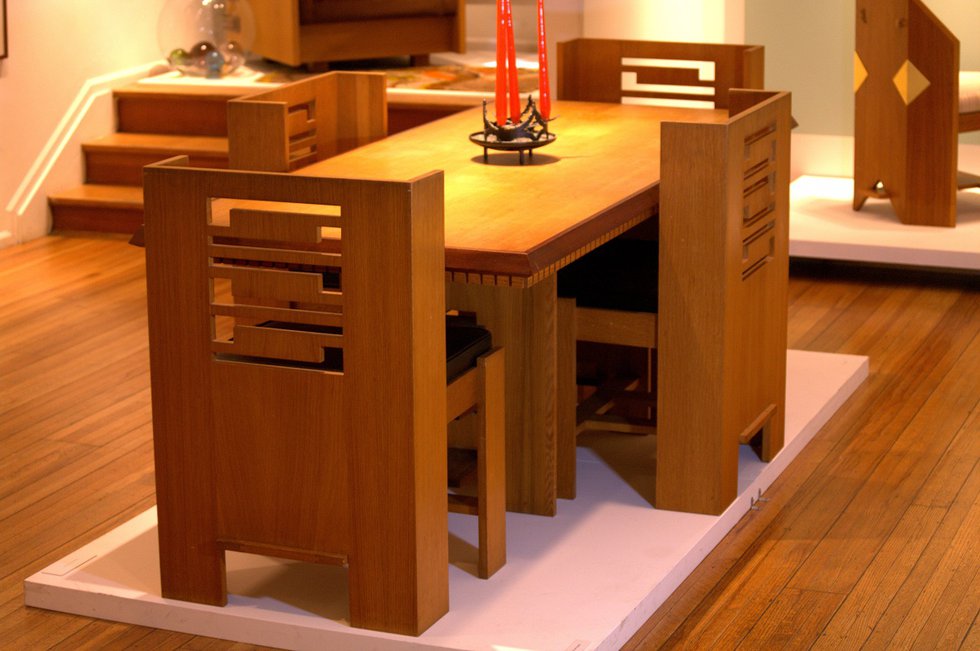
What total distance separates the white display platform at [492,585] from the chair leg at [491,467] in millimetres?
49

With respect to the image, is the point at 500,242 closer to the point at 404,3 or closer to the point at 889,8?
the point at 889,8

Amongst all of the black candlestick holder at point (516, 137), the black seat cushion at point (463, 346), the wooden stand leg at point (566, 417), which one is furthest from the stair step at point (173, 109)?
the black seat cushion at point (463, 346)

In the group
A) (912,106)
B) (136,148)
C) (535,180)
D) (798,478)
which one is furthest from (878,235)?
(136,148)

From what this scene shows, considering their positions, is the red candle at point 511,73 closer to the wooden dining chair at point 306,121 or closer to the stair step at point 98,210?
the wooden dining chair at point 306,121

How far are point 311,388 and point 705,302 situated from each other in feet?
2.97

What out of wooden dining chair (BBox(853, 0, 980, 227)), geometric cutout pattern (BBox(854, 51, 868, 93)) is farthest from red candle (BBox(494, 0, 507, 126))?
geometric cutout pattern (BBox(854, 51, 868, 93))

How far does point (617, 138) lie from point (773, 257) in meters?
0.52

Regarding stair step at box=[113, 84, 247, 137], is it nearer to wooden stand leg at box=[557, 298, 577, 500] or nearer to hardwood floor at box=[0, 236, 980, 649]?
hardwood floor at box=[0, 236, 980, 649]

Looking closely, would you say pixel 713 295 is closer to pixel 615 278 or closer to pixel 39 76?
pixel 615 278

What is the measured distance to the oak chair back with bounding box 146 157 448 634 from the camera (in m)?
2.46

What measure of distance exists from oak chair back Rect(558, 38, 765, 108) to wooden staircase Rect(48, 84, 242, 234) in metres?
2.03

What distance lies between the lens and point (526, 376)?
3137 mm

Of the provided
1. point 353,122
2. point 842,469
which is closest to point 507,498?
point 842,469

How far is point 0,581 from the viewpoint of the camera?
301cm
